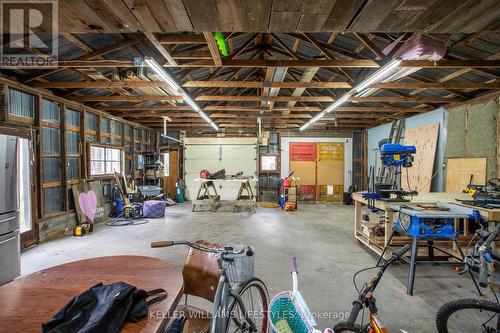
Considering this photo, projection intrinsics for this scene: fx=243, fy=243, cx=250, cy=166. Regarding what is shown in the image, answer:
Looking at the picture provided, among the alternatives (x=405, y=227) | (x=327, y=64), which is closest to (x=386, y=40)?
(x=327, y=64)

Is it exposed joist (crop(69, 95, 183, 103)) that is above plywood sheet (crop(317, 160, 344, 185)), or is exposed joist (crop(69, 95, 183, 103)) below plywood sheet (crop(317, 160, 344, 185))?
above

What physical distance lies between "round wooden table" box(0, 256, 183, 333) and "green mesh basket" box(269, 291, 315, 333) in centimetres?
62

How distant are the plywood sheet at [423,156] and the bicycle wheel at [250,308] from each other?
531 cm

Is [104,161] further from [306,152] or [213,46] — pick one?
[306,152]

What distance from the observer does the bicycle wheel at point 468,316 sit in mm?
1825

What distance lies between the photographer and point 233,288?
1692mm

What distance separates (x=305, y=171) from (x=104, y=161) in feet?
23.6

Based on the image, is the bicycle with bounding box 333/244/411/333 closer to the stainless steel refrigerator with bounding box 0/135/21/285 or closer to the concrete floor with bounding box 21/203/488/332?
the concrete floor with bounding box 21/203/488/332

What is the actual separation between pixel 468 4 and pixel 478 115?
210 inches

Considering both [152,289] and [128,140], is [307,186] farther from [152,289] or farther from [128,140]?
[152,289]

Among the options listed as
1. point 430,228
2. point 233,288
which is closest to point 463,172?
point 430,228

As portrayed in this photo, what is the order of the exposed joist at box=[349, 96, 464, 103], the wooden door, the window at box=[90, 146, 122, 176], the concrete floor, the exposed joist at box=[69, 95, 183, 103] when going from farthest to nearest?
the wooden door, the window at box=[90, 146, 122, 176], the exposed joist at box=[349, 96, 464, 103], the exposed joist at box=[69, 95, 183, 103], the concrete floor

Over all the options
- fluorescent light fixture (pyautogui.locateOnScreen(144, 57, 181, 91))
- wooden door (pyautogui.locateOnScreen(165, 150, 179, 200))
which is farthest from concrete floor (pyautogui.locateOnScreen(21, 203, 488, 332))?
wooden door (pyautogui.locateOnScreen(165, 150, 179, 200))

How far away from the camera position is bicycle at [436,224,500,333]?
1.84 metres
